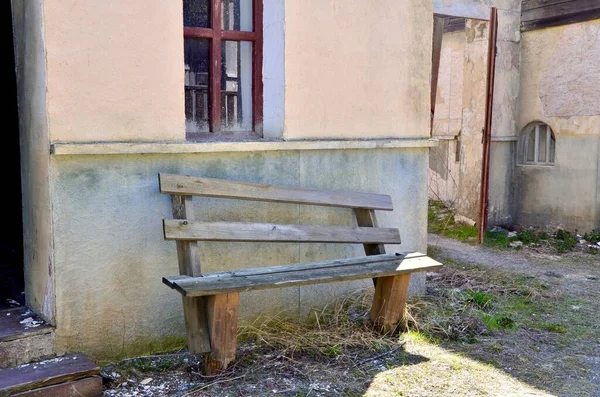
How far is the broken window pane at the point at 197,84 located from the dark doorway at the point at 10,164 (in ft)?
5.54

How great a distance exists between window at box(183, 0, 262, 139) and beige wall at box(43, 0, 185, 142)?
0.40 meters

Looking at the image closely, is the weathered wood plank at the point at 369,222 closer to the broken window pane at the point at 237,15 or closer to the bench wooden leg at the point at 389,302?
the bench wooden leg at the point at 389,302

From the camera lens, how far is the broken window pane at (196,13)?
4.47 meters

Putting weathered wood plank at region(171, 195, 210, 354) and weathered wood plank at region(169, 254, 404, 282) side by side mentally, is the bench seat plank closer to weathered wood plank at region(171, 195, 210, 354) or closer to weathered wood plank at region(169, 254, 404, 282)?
weathered wood plank at region(169, 254, 404, 282)

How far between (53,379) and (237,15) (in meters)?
2.79

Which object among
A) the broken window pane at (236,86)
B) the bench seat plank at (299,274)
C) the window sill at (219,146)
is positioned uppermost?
the broken window pane at (236,86)

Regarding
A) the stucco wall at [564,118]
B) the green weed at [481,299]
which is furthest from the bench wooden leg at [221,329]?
the stucco wall at [564,118]

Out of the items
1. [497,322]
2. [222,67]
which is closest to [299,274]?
[222,67]

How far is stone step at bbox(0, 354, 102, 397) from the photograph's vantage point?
3334 mm

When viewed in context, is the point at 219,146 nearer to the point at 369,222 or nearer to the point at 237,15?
the point at 237,15

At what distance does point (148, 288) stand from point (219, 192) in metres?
0.77

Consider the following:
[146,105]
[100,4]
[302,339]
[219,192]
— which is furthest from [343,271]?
[100,4]

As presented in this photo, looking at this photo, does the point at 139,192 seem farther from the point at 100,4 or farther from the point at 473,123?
the point at 473,123

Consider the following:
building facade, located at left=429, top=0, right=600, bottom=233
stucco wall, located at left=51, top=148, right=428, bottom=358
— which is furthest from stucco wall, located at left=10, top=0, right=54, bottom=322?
building facade, located at left=429, top=0, right=600, bottom=233
